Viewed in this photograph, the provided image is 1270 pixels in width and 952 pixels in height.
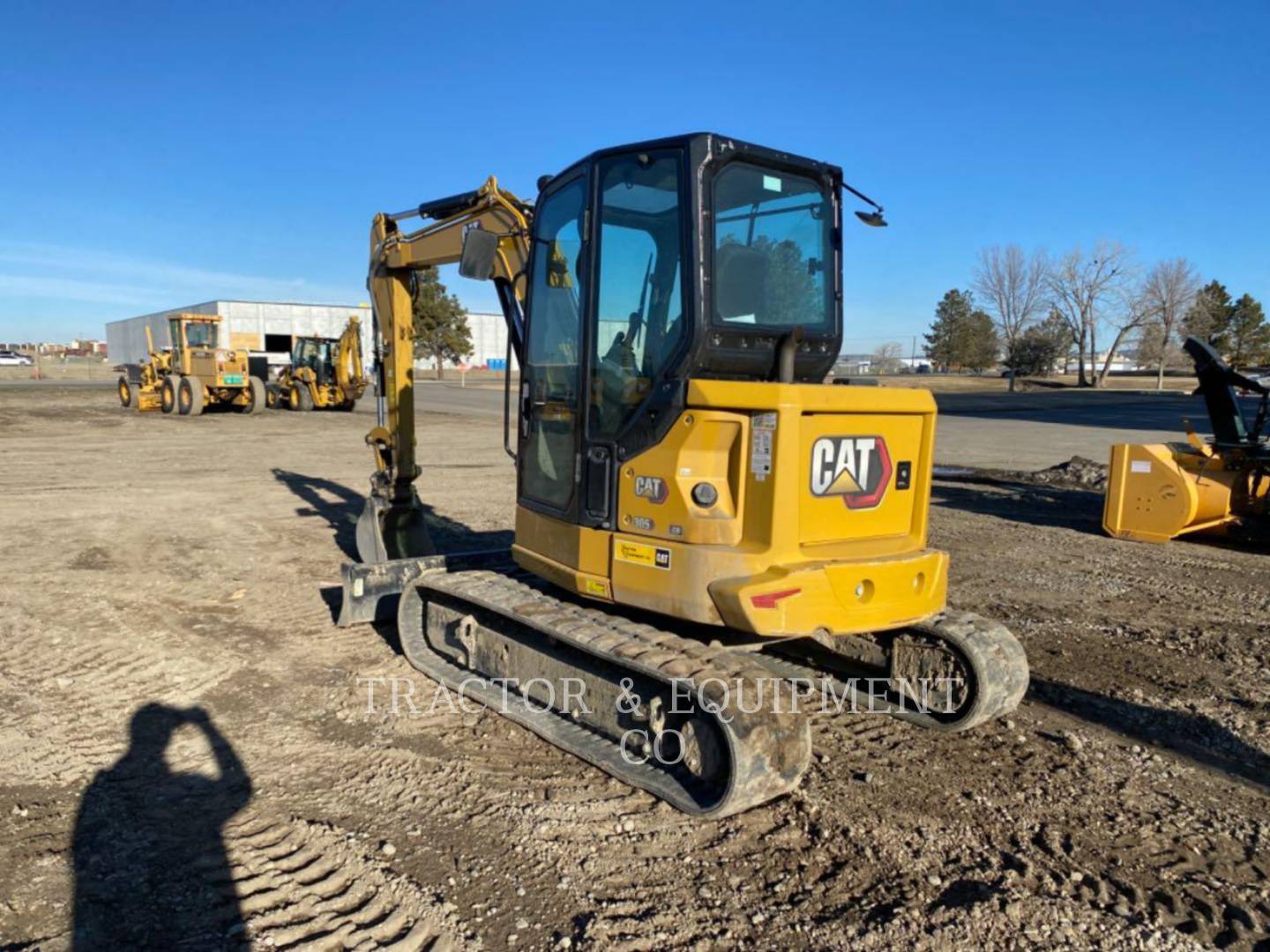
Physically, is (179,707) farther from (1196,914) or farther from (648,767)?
(1196,914)

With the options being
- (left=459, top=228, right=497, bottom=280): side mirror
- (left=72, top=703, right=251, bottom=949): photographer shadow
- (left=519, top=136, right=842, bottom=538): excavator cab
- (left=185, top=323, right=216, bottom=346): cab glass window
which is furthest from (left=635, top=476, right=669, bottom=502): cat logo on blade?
(left=185, top=323, right=216, bottom=346): cab glass window

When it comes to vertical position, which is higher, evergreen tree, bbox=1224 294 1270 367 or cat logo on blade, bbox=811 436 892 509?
evergreen tree, bbox=1224 294 1270 367

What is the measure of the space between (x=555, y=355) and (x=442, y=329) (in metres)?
59.2

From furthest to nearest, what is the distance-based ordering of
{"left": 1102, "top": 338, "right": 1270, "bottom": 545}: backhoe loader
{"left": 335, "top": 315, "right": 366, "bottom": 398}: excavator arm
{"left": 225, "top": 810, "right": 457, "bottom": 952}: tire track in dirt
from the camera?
1. {"left": 335, "top": 315, "right": 366, "bottom": 398}: excavator arm
2. {"left": 1102, "top": 338, "right": 1270, "bottom": 545}: backhoe loader
3. {"left": 225, "top": 810, "right": 457, "bottom": 952}: tire track in dirt

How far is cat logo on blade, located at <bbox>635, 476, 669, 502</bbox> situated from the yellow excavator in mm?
13

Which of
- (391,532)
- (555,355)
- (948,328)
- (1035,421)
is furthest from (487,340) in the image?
(555,355)

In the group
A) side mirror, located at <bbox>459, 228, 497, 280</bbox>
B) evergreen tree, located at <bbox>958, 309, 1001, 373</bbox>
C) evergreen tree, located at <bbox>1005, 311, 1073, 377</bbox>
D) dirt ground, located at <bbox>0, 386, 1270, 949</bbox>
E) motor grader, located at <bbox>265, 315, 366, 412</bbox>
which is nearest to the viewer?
dirt ground, located at <bbox>0, 386, 1270, 949</bbox>

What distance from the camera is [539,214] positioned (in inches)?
191

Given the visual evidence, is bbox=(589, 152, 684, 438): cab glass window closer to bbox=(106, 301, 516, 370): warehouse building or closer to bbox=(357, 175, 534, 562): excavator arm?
bbox=(357, 175, 534, 562): excavator arm

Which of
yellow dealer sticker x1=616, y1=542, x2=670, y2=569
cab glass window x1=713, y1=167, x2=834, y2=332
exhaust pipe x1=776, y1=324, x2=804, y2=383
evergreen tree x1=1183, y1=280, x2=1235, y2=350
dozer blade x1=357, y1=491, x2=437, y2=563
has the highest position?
evergreen tree x1=1183, y1=280, x2=1235, y2=350

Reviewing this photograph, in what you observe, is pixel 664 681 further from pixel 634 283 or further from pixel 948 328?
pixel 948 328

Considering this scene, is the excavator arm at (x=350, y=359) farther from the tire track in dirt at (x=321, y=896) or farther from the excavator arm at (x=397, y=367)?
the tire track in dirt at (x=321, y=896)

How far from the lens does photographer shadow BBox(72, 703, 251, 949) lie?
2.97 metres

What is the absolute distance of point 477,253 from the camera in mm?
5078
